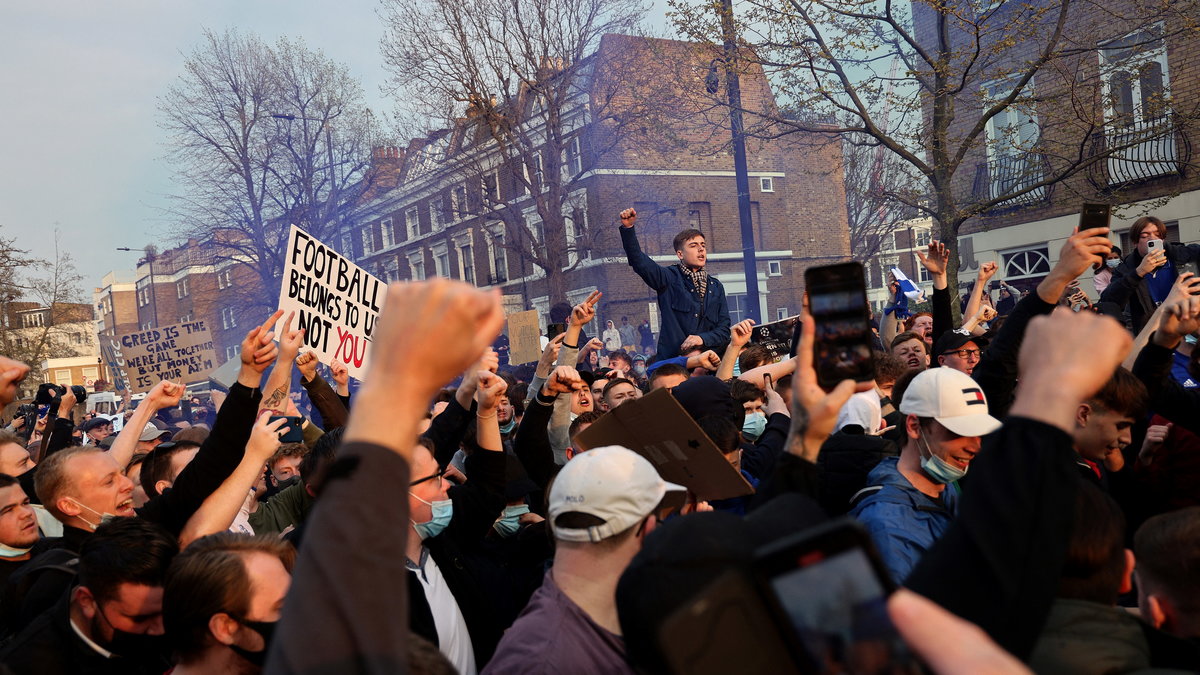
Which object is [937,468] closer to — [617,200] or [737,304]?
[617,200]

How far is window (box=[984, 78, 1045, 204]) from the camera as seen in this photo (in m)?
15.5

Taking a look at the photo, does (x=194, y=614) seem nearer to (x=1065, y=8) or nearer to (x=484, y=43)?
(x=1065, y=8)

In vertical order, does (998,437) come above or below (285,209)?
below

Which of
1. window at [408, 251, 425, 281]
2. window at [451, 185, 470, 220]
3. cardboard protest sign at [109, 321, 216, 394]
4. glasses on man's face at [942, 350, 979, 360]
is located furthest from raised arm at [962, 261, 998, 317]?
window at [408, 251, 425, 281]

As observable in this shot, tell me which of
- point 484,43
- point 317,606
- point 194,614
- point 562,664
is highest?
point 484,43

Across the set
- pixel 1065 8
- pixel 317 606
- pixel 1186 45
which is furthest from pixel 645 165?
pixel 317 606

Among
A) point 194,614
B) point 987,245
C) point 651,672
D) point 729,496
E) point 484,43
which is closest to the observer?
point 651,672

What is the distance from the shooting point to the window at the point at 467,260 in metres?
47.6

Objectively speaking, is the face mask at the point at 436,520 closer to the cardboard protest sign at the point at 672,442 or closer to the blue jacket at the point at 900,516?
the cardboard protest sign at the point at 672,442

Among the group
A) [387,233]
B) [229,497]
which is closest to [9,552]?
[229,497]

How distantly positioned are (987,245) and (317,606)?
24.3 meters

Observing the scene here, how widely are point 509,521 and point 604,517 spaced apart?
2236mm

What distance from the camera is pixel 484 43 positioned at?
2678 centimetres

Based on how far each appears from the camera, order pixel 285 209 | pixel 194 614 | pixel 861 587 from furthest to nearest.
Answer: pixel 285 209 < pixel 194 614 < pixel 861 587
